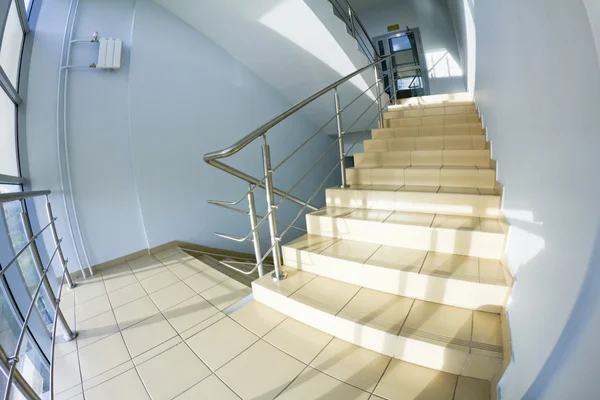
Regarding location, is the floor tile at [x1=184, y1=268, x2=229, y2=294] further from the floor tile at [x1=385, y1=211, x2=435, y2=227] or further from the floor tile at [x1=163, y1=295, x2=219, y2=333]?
the floor tile at [x1=385, y1=211, x2=435, y2=227]

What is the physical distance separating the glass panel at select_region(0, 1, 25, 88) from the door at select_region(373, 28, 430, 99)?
5.81 m

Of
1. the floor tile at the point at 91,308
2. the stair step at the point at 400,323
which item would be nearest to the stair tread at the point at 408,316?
the stair step at the point at 400,323

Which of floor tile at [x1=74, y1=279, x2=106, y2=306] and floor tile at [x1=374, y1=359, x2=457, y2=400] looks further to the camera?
floor tile at [x1=74, y1=279, x2=106, y2=306]

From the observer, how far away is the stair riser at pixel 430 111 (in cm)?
293

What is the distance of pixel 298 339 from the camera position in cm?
Answer: 130

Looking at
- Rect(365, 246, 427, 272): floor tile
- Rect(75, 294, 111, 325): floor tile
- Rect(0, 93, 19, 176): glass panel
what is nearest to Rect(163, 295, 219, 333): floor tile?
Rect(75, 294, 111, 325): floor tile

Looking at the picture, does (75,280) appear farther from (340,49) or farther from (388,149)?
(340,49)

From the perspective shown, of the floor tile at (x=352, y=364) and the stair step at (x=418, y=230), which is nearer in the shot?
the floor tile at (x=352, y=364)

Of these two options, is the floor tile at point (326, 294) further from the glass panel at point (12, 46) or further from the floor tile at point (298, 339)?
the glass panel at point (12, 46)

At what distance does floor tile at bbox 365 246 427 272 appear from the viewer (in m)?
1.37

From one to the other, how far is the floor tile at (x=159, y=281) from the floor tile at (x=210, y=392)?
1.29m

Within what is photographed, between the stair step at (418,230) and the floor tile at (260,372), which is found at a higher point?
the stair step at (418,230)

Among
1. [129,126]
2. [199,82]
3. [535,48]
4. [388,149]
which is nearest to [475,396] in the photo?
[535,48]

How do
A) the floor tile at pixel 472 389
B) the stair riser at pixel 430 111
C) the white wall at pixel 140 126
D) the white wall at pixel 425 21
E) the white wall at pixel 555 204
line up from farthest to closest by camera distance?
the white wall at pixel 425 21 → the stair riser at pixel 430 111 → the white wall at pixel 140 126 → the floor tile at pixel 472 389 → the white wall at pixel 555 204
